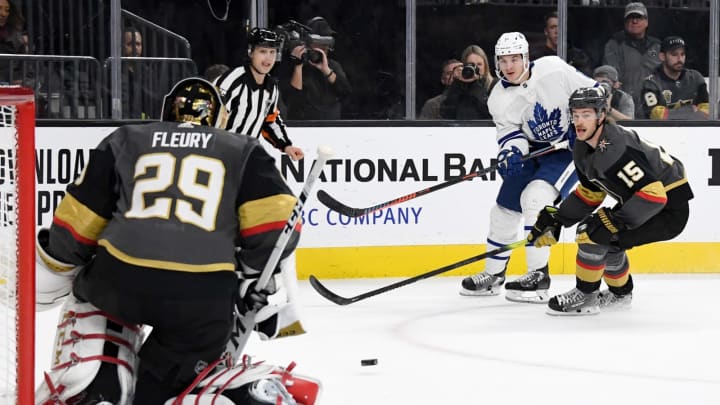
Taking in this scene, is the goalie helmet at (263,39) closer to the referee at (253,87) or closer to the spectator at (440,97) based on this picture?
the referee at (253,87)

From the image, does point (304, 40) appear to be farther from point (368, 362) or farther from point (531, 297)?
point (368, 362)

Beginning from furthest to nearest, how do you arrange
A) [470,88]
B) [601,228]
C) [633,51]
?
[633,51] < [470,88] < [601,228]

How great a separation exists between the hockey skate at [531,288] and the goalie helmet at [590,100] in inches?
39.1

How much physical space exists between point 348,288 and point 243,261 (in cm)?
297

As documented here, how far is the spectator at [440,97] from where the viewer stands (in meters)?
5.79

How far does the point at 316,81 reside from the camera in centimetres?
574

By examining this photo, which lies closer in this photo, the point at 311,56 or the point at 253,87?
the point at 253,87

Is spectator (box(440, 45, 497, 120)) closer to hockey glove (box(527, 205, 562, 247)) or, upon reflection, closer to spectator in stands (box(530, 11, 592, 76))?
spectator in stands (box(530, 11, 592, 76))

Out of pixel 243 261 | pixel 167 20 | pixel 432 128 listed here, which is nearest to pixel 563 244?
pixel 432 128

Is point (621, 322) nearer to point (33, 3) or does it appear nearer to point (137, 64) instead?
point (137, 64)

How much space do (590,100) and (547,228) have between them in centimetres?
50

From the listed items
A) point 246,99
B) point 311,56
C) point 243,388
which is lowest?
point 243,388

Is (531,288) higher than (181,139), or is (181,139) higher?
(181,139)

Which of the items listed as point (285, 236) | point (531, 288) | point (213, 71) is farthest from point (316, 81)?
point (285, 236)
